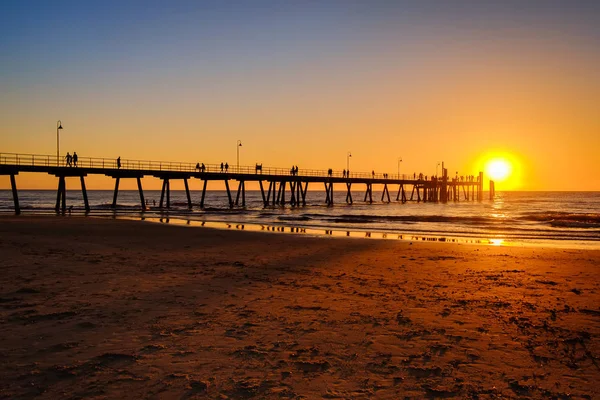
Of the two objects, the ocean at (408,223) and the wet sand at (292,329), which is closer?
the wet sand at (292,329)

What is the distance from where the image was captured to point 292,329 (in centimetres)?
635

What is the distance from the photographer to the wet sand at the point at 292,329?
461cm

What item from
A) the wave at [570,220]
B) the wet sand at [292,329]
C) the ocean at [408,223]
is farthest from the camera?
the wave at [570,220]

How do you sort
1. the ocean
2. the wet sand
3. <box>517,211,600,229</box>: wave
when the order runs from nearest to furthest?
the wet sand < the ocean < <box>517,211,600,229</box>: wave

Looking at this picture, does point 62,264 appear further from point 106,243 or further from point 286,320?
point 286,320

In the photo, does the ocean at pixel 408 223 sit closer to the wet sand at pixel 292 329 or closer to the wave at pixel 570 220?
the wave at pixel 570 220

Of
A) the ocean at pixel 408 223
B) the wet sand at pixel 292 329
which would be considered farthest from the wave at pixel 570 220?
the wet sand at pixel 292 329

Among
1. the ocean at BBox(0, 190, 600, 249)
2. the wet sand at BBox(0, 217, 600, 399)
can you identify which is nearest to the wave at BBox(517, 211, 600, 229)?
the ocean at BBox(0, 190, 600, 249)

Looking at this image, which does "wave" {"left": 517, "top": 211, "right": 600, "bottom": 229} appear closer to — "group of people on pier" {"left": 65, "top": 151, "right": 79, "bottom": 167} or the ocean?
the ocean

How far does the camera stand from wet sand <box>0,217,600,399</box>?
4609mm

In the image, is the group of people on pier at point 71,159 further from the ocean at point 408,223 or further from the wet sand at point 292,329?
the wet sand at point 292,329

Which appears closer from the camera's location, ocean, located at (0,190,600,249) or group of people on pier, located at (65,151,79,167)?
ocean, located at (0,190,600,249)

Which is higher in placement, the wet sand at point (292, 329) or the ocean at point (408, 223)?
the wet sand at point (292, 329)

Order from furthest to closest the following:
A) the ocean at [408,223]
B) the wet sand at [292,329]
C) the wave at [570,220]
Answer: the wave at [570,220]
the ocean at [408,223]
the wet sand at [292,329]
